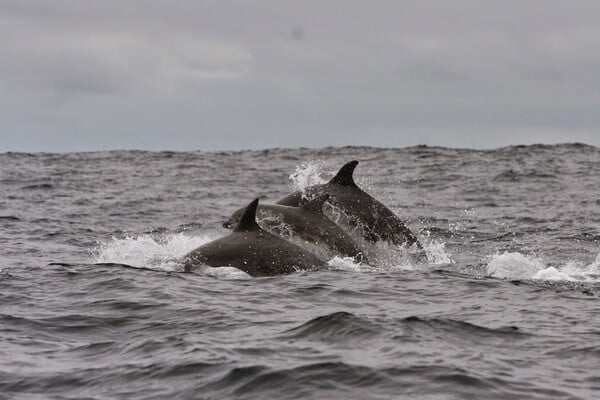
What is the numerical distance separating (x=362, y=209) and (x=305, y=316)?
733cm

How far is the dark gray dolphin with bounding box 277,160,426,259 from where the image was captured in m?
19.2

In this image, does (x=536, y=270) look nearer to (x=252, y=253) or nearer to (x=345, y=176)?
(x=345, y=176)

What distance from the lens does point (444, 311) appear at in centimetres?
1255

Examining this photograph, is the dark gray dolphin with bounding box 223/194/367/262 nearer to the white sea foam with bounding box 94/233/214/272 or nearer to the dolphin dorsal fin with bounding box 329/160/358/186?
the dolphin dorsal fin with bounding box 329/160/358/186

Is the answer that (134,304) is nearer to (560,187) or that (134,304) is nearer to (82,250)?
(82,250)

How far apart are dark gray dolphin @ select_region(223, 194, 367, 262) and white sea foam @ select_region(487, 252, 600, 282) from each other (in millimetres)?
2411

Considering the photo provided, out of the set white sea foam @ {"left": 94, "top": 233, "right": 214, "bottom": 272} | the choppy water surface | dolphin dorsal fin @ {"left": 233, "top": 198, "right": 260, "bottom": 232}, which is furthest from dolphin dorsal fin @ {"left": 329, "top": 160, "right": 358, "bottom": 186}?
dolphin dorsal fin @ {"left": 233, "top": 198, "right": 260, "bottom": 232}

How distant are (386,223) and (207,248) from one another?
447 centimetres

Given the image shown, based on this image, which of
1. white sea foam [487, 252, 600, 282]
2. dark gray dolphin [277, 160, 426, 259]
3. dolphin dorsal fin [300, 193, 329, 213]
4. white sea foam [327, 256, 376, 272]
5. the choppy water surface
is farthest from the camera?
dark gray dolphin [277, 160, 426, 259]

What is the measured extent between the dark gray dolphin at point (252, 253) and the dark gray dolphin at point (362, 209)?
2.93 metres

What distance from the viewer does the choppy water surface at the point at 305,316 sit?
927 cm

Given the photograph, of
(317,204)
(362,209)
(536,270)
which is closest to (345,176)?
(362,209)

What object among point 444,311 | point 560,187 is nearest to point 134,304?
point 444,311

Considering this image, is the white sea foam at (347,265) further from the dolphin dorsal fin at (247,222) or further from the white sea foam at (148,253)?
the white sea foam at (148,253)
